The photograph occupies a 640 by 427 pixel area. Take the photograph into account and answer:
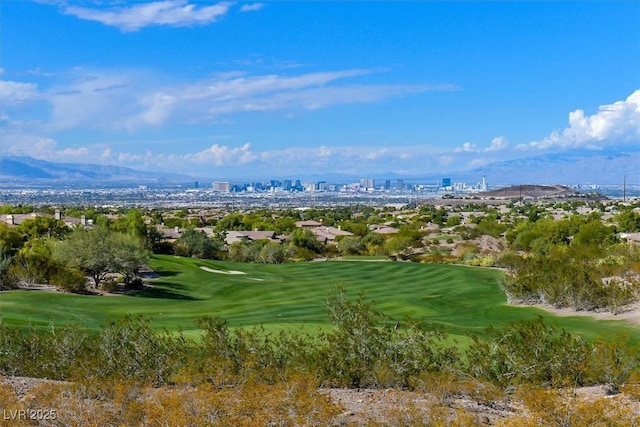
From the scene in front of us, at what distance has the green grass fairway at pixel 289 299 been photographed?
25000 millimetres

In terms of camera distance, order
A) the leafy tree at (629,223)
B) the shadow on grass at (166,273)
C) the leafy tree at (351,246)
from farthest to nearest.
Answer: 1. the leafy tree at (351,246)
2. the leafy tree at (629,223)
3. the shadow on grass at (166,273)

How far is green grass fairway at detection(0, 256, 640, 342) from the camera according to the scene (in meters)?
25.0

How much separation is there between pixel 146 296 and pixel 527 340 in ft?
90.8

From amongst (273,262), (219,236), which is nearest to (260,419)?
(273,262)

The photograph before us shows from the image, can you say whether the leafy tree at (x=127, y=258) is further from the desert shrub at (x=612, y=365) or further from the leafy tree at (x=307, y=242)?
the leafy tree at (x=307, y=242)

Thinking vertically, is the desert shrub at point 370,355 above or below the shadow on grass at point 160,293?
above

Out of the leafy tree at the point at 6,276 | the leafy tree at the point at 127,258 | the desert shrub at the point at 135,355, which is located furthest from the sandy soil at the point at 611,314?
the leafy tree at the point at 6,276

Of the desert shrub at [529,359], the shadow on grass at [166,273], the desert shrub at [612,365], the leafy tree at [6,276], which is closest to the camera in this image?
the desert shrub at [529,359]

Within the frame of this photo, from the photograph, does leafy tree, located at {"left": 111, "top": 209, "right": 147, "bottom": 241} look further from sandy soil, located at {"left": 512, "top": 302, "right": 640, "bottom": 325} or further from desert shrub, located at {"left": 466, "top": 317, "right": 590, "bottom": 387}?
desert shrub, located at {"left": 466, "top": 317, "right": 590, "bottom": 387}

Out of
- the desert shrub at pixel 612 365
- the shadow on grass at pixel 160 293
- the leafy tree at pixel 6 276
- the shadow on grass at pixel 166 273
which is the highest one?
the desert shrub at pixel 612 365

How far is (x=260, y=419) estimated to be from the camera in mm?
9578

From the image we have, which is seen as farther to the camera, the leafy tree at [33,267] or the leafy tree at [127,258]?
the leafy tree at [127,258]

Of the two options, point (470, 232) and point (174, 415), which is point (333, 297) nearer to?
point (174, 415)
